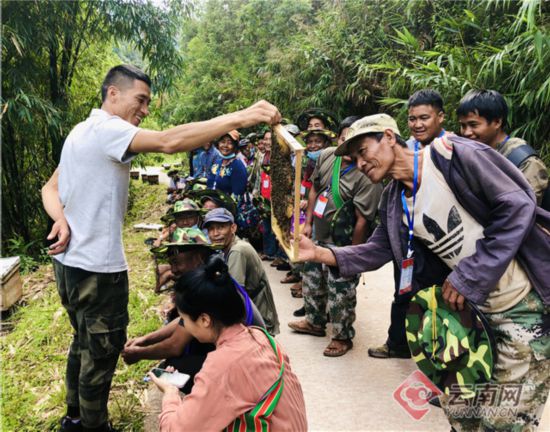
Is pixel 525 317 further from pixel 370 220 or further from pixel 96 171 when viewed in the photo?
pixel 96 171

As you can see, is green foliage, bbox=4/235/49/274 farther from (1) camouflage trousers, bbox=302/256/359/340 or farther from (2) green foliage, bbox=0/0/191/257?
(1) camouflage trousers, bbox=302/256/359/340

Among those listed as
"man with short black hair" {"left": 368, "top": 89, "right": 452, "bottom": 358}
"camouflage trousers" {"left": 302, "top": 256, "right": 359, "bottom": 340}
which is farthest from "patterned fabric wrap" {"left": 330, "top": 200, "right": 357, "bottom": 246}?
"man with short black hair" {"left": 368, "top": 89, "right": 452, "bottom": 358}

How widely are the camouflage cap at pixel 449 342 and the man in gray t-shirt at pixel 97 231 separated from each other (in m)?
1.59

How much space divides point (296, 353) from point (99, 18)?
21.8 ft

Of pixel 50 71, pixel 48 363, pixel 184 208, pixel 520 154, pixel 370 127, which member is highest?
pixel 50 71

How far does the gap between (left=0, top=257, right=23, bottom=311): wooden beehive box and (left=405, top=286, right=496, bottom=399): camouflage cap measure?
4.62 m

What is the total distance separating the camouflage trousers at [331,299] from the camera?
11.9 ft

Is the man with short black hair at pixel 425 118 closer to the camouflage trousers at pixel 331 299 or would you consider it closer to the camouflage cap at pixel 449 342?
the camouflage trousers at pixel 331 299

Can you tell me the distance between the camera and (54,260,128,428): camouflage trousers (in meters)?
2.29

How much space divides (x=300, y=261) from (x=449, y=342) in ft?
2.50

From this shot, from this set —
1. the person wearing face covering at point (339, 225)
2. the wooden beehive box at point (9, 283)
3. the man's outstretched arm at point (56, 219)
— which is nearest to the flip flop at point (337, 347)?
the person wearing face covering at point (339, 225)

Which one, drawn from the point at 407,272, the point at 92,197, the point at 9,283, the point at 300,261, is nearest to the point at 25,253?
the point at 9,283

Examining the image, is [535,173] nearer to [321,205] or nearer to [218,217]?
[321,205]

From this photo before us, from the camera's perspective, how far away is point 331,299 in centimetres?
368
